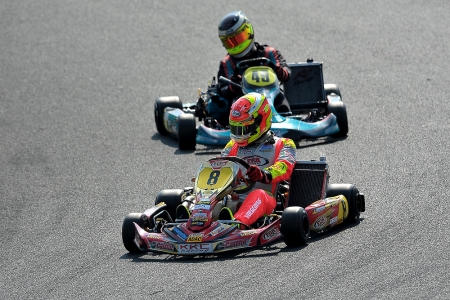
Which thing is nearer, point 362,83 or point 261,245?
point 261,245

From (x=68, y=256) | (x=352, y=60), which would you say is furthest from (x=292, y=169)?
(x=352, y=60)

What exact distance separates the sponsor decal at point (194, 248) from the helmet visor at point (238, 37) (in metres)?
5.33

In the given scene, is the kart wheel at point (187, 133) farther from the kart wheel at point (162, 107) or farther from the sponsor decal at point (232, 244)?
the sponsor decal at point (232, 244)

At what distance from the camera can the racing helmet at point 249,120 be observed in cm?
909

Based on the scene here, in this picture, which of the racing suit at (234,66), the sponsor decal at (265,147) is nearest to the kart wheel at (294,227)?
the sponsor decal at (265,147)

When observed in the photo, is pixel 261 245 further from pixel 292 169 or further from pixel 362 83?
pixel 362 83

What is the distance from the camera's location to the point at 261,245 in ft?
27.3

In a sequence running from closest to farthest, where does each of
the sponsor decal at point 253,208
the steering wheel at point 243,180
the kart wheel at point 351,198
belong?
the sponsor decal at point 253,208
the steering wheel at point 243,180
the kart wheel at point 351,198

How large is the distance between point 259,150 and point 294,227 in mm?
1236

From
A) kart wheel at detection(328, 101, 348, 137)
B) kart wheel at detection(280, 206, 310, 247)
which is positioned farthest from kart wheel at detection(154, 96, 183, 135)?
kart wheel at detection(280, 206, 310, 247)

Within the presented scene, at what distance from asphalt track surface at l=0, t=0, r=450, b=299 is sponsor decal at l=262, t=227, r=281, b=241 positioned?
0.51ft

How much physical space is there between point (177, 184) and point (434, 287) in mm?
4735

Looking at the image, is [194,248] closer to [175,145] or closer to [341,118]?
[341,118]

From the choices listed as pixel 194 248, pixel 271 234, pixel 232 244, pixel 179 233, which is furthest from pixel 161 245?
pixel 271 234
